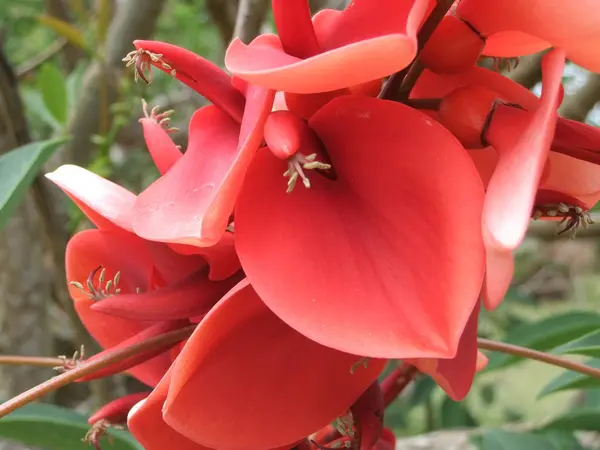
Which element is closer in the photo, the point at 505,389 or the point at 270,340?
the point at 270,340

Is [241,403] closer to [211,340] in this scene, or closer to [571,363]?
[211,340]

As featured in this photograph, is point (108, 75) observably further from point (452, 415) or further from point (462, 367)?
point (462, 367)

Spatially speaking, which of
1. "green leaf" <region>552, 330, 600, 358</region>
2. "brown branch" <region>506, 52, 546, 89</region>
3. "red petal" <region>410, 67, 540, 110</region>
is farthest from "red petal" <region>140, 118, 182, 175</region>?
"brown branch" <region>506, 52, 546, 89</region>

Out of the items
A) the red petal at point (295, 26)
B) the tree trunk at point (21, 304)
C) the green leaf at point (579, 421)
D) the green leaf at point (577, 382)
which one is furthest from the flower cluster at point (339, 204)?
the tree trunk at point (21, 304)

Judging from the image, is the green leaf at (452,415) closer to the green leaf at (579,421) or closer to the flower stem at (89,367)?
the green leaf at (579,421)

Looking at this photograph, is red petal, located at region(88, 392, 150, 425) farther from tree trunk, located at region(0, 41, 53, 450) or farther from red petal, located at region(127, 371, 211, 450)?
tree trunk, located at region(0, 41, 53, 450)

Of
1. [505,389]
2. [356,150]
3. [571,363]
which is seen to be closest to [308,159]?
[356,150]

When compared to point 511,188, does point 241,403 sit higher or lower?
lower
